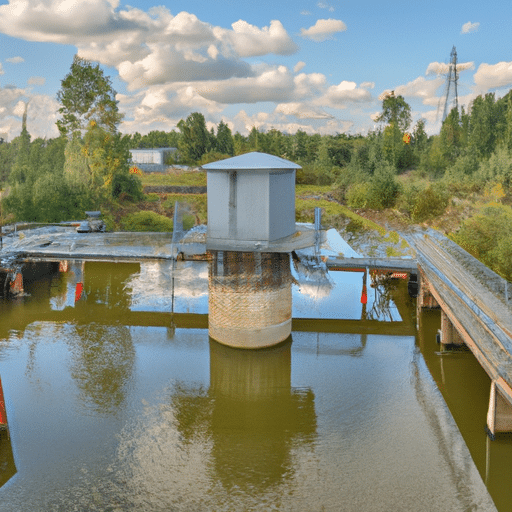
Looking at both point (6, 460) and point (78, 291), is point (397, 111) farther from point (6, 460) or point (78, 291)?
point (6, 460)

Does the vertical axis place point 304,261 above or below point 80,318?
above

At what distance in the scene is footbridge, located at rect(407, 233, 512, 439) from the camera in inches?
539

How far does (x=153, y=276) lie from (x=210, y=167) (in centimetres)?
1334

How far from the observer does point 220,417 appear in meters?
16.2

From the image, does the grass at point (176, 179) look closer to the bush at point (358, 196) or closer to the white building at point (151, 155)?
the white building at point (151, 155)

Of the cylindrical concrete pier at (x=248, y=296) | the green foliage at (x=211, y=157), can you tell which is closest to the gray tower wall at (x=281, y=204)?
the cylindrical concrete pier at (x=248, y=296)

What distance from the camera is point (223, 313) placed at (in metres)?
21.0

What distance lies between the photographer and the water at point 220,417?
12.5 m

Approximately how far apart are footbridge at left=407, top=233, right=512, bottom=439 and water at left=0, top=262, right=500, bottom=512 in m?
1.11

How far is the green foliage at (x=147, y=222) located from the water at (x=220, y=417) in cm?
1923

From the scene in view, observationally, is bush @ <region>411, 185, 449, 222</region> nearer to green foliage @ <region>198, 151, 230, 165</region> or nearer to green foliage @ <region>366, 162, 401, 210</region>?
green foliage @ <region>366, 162, 401, 210</region>

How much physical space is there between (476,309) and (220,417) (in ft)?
26.1

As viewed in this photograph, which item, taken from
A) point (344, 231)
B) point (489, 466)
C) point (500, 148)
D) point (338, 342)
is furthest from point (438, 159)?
point (489, 466)

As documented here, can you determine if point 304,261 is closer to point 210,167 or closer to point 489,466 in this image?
point 210,167
